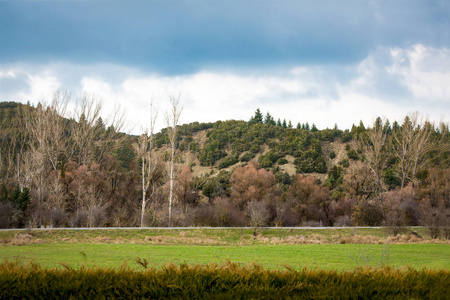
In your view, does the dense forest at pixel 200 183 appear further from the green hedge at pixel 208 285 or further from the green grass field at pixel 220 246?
the green hedge at pixel 208 285

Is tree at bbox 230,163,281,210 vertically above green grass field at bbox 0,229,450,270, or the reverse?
tree at bbox 230,163,281,210

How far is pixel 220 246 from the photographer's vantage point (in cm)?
2122

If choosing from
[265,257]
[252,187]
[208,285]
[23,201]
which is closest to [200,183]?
[252,187]

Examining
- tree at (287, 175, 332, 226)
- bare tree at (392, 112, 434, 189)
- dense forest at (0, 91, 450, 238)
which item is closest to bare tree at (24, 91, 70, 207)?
dense forest at (0, 91, 450, 238)

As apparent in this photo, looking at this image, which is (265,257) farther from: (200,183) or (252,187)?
(200,183)

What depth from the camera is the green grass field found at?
1531 cm

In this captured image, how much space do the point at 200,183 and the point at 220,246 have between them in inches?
1116

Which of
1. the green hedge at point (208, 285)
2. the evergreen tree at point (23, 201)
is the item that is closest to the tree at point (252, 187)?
the evergreen tree at point (23, 201)

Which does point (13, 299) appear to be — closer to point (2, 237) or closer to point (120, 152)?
point (2, 237)

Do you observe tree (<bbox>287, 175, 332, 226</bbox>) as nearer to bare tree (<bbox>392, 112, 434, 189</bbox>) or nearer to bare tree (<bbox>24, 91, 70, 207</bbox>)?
bare tree (<bbox>392, 112, 434, 189</bbox>)

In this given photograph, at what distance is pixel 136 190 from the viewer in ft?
152

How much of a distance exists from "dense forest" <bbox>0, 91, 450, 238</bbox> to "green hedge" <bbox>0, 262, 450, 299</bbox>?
22.8 meters

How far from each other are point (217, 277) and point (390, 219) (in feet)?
91.4

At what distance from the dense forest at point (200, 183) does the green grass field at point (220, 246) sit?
178 inches
